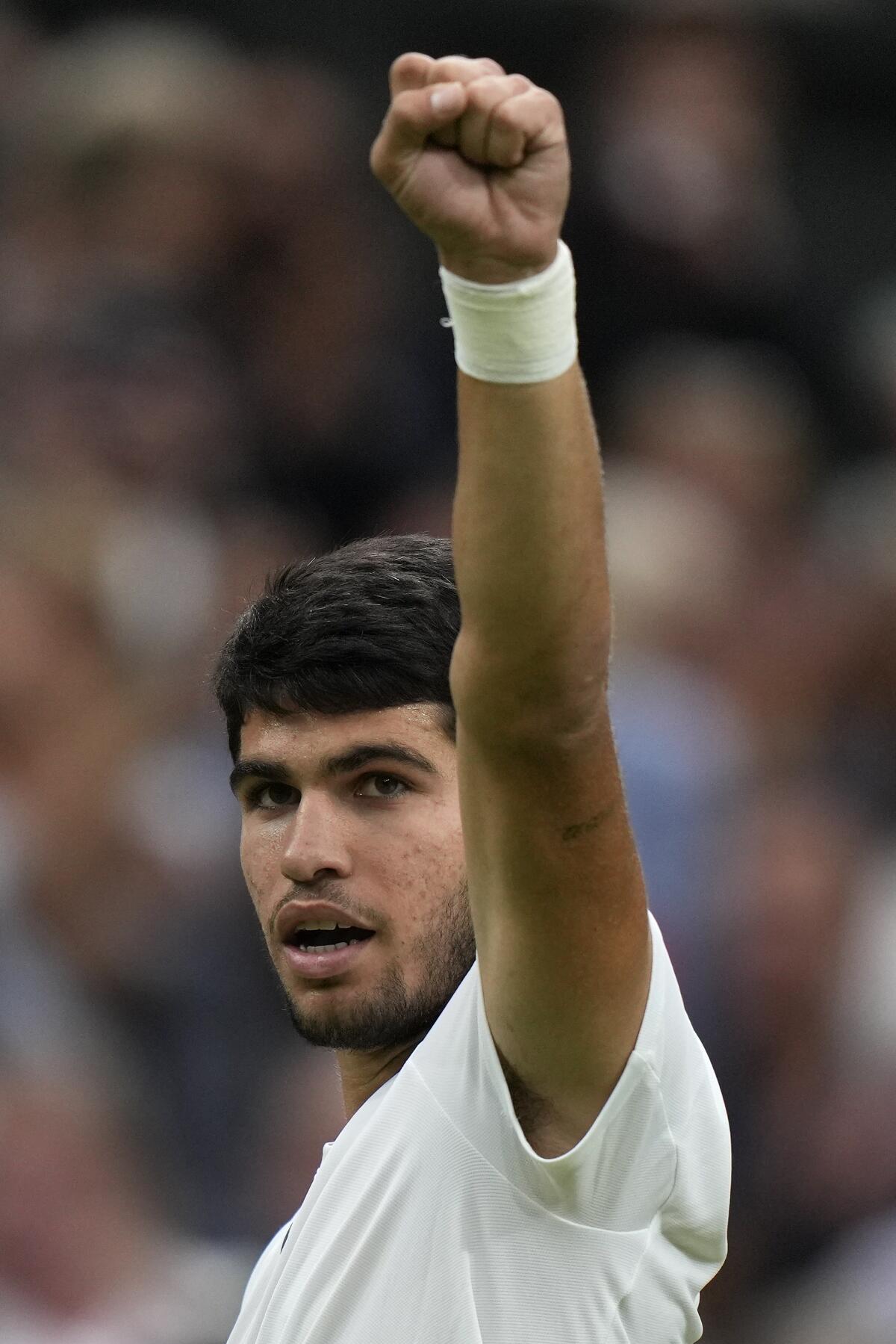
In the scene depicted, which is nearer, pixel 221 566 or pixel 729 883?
pixel 729 883

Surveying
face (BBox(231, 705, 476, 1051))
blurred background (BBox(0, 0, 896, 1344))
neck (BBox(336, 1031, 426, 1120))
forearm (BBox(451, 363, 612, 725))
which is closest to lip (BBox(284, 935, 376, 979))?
face (BBox(231, 705, 476, 1051))

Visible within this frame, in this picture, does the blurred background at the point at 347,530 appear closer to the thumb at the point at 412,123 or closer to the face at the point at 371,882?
the face at the point at 371,882

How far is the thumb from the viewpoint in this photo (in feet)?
5.06

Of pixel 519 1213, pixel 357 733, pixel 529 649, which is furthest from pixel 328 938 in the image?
pixel 529 649

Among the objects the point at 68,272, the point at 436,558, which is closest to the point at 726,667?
the point at 68,272

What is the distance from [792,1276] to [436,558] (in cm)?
306

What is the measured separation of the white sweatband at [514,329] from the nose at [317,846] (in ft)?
2.47

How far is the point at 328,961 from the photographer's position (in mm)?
2252

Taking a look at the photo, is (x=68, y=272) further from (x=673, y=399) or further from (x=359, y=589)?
(x=359, y=589)

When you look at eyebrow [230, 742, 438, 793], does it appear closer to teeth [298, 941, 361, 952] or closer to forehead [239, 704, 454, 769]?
forehead [239, 704, 454, 769]

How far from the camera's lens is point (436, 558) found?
255 cm

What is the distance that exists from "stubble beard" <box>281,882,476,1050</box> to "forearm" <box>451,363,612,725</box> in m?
0.61

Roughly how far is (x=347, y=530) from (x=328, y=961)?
3.55m

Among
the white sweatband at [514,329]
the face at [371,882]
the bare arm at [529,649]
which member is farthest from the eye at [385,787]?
the white sweatband at [514,329]
